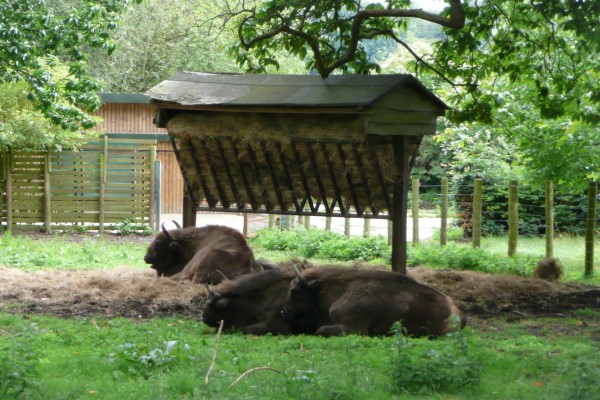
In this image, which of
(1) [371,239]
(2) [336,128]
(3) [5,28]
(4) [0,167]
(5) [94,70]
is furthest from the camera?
(5) [94,70]

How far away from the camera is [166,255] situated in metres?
17.5

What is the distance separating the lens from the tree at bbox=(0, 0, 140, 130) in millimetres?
16062

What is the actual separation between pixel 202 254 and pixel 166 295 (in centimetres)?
191

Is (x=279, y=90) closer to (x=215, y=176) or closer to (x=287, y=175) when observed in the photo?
(x=287, y=175)

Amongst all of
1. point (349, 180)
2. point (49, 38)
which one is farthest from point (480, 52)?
point (49, 38)

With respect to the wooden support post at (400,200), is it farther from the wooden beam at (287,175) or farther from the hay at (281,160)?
the wooden beam at (287,175)

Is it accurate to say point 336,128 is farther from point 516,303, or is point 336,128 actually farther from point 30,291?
point 30,291

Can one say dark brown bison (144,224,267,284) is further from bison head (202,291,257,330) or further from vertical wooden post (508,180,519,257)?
vertical wooden post (508,180,519,257)

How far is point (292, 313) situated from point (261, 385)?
12.9 ft

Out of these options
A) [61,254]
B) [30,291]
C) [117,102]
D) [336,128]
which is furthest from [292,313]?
[117,102]

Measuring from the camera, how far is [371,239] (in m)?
23.0

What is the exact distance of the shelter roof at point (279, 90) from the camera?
13859 millimetres

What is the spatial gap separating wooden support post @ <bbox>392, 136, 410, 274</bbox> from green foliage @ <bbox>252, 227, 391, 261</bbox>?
6880 millimetres

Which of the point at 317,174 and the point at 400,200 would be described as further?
the point at 317,174
